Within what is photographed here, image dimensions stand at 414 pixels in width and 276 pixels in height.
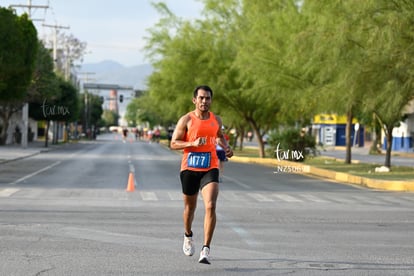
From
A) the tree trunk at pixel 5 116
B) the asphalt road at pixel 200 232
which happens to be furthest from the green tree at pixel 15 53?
the tree trunk at pixel 5 116

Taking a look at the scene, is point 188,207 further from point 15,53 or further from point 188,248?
point 15,53

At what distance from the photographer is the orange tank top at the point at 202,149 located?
9.38 metres

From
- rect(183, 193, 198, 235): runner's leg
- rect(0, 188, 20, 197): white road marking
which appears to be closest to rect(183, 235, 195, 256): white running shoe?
rect(183, 193, 198, 235): runner's leg

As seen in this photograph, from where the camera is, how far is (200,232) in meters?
12.7

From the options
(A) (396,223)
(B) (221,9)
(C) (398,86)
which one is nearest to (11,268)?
(A) (396,223)

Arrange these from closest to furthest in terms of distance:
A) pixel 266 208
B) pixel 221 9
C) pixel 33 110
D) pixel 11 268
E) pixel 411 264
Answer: pixel 11 268 → pixel 411 264 → pixel 266 208 → pixel 221 9 → pixel 33 110

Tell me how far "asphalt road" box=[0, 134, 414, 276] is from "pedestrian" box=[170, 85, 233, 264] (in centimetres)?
62

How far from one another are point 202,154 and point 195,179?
31 cm

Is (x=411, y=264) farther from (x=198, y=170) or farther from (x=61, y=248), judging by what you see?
(x=61, y=248)

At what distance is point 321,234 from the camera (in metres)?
12.7

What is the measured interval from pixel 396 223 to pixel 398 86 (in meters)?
13.0

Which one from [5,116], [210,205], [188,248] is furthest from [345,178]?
[5,116]

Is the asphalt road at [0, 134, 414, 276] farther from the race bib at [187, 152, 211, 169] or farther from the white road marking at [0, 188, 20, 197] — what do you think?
the race bib at [187, 152, 211, 169]

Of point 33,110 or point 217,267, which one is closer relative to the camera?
point 217,267
